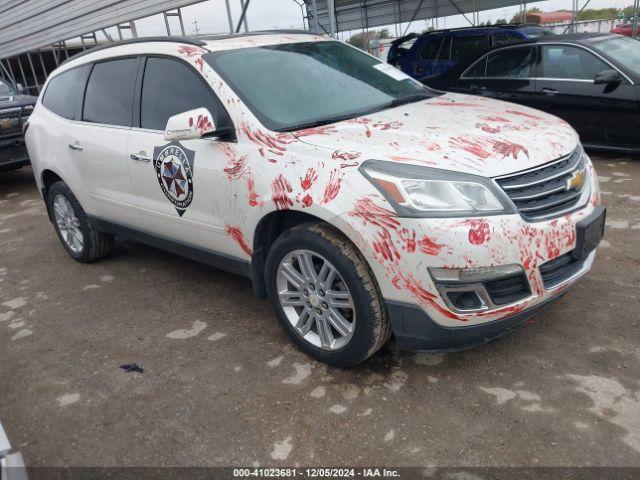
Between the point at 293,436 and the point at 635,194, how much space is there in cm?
425

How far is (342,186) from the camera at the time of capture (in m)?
2.65

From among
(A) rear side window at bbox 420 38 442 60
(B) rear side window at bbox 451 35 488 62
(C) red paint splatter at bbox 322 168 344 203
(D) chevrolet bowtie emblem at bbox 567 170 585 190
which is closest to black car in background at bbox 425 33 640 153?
(B) rear side window at bbox 451 35 488 62

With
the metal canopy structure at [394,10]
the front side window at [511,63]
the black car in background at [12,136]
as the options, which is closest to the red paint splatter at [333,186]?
the front side window at [511,63]

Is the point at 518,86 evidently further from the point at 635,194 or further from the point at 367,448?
the point at 367,448

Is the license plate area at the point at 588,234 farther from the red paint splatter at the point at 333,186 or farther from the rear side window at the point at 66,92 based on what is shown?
the rear side window at the point at 66,92

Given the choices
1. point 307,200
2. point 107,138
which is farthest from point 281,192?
point 107,138

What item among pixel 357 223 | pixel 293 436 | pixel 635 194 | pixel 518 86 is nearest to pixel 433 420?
pixel 293 436

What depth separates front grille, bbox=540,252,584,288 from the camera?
266cm

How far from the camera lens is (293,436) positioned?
2574 millimetres

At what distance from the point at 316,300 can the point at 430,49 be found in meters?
8.03

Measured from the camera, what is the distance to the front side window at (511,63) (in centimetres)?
710

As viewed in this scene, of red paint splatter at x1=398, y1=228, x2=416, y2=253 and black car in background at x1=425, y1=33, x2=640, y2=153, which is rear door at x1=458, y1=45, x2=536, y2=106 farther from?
red paint splatter at x1=398, y1=228, x2=416, y2=253

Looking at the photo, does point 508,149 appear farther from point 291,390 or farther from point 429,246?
point 291,390

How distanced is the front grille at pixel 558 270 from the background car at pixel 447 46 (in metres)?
6.86
